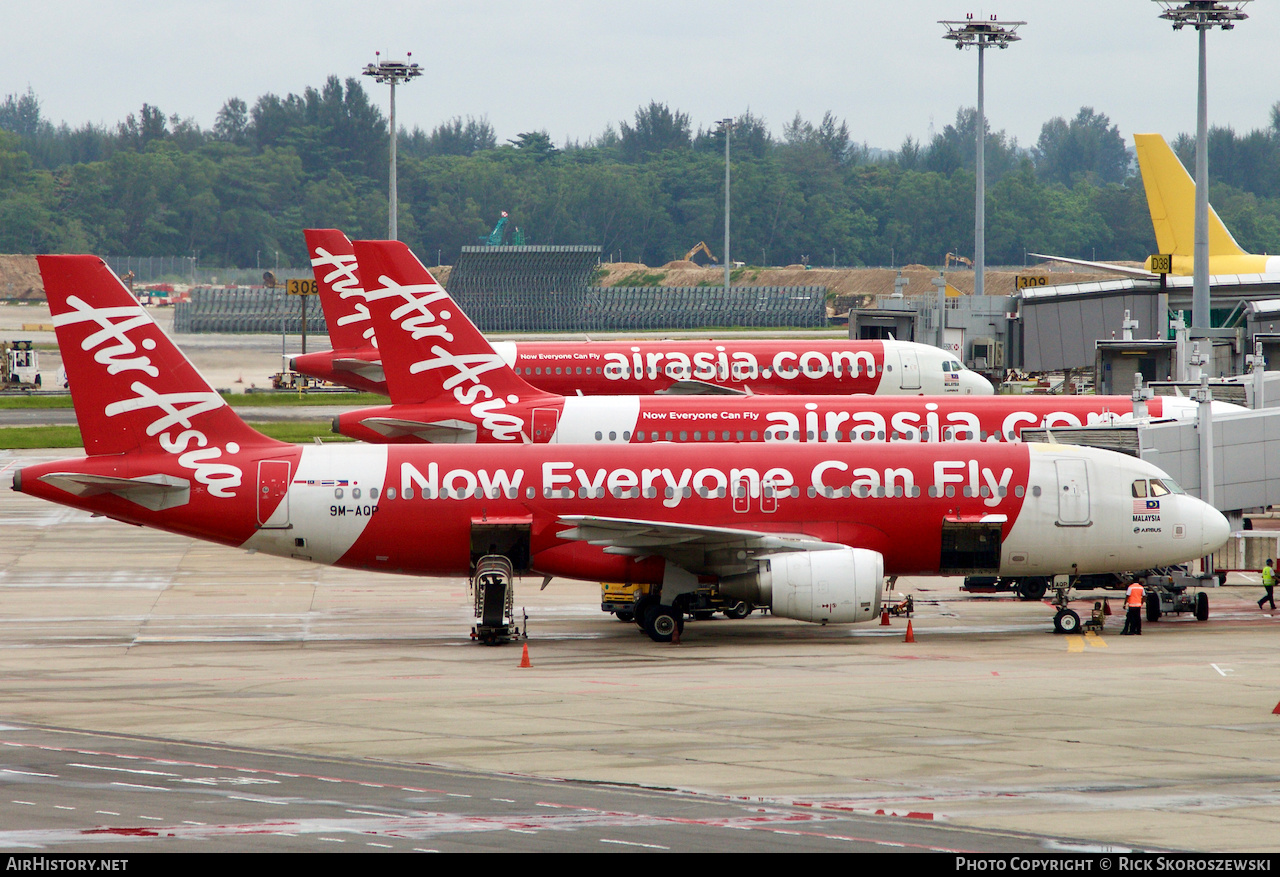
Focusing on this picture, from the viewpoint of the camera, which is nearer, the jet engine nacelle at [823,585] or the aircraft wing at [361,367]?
the jet engine nacelle at [823,585]

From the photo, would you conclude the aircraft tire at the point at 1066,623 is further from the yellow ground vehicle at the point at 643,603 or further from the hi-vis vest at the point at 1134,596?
the yellow ground vehicle at the point at 643,603

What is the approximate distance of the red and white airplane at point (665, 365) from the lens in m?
58.6

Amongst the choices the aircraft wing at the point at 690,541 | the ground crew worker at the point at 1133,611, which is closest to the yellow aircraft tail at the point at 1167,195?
the ground crew worker at the point at 1133,611

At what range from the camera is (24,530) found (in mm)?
50594

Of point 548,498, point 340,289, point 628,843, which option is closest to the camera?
point 628,843

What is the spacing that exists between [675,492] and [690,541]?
67.1 inches

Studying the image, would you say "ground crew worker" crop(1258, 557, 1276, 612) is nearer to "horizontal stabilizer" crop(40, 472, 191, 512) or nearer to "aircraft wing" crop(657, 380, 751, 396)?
"aircraft wing" crop(657, 380, 751, 396)

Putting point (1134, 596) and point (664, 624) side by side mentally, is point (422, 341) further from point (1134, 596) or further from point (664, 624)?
point (1134, 596)

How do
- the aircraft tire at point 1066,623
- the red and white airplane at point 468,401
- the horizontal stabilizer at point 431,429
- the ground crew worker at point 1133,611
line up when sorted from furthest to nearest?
the horizontal stabilizer at point 431,429 → the red and white airplane at point 468,401 → the aircraft tire at point 1066,623 → the ground crew worker at point 1133,611

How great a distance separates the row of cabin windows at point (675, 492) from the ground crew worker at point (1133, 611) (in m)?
3.26

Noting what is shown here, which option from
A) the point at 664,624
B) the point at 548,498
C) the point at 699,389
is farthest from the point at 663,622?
the point at 699,389

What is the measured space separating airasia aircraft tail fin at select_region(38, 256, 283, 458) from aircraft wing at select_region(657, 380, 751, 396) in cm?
2682

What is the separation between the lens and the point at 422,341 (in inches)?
1860

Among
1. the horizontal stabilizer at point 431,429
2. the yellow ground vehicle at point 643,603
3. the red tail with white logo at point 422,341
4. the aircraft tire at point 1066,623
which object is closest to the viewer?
the yellow ground vehicle at point 643,603
